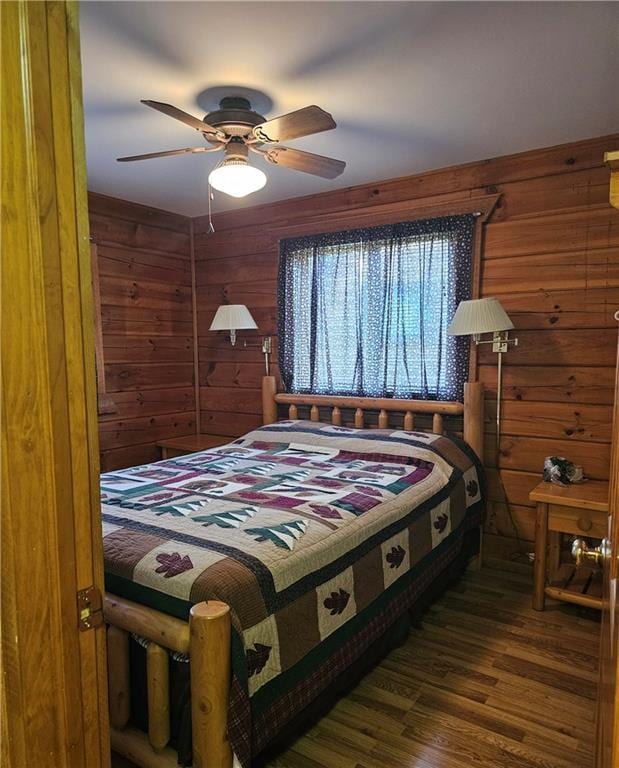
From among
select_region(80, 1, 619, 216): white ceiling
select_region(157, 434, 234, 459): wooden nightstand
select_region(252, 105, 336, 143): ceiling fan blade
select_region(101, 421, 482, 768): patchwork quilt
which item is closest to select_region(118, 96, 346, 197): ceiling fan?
select_region(252, 105, 336, 143): ceiling fan blade

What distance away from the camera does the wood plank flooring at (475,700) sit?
1662 mm

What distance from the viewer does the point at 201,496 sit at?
218 centimetres

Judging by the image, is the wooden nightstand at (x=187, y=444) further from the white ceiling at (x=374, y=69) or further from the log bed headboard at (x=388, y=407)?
the white ceiling at (x=374, y=69)

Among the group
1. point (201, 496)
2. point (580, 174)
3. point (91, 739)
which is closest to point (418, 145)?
point (580, 174)

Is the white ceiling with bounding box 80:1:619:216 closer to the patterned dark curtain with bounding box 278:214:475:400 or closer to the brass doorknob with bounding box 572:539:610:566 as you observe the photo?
the patterned dark curtain with bounding box 278:214:475:400

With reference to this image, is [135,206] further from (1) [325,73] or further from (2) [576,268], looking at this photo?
(2) [576,268]

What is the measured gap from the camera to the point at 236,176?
6.92 ft

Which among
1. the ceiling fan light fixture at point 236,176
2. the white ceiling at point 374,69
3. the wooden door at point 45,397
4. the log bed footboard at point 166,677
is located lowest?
the log bed footboard at point 166,677

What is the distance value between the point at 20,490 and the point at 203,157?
2.53 metres

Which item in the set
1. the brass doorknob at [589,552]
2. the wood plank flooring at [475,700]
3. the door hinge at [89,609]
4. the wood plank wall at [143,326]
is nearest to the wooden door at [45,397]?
the door hinge at [89,609]

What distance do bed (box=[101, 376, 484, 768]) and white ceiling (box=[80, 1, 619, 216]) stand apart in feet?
4.54

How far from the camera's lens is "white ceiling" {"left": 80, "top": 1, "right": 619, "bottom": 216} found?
5.25 ft

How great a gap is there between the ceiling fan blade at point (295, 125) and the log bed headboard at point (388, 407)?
5.33ft

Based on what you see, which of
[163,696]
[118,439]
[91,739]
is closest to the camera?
[91,739]
